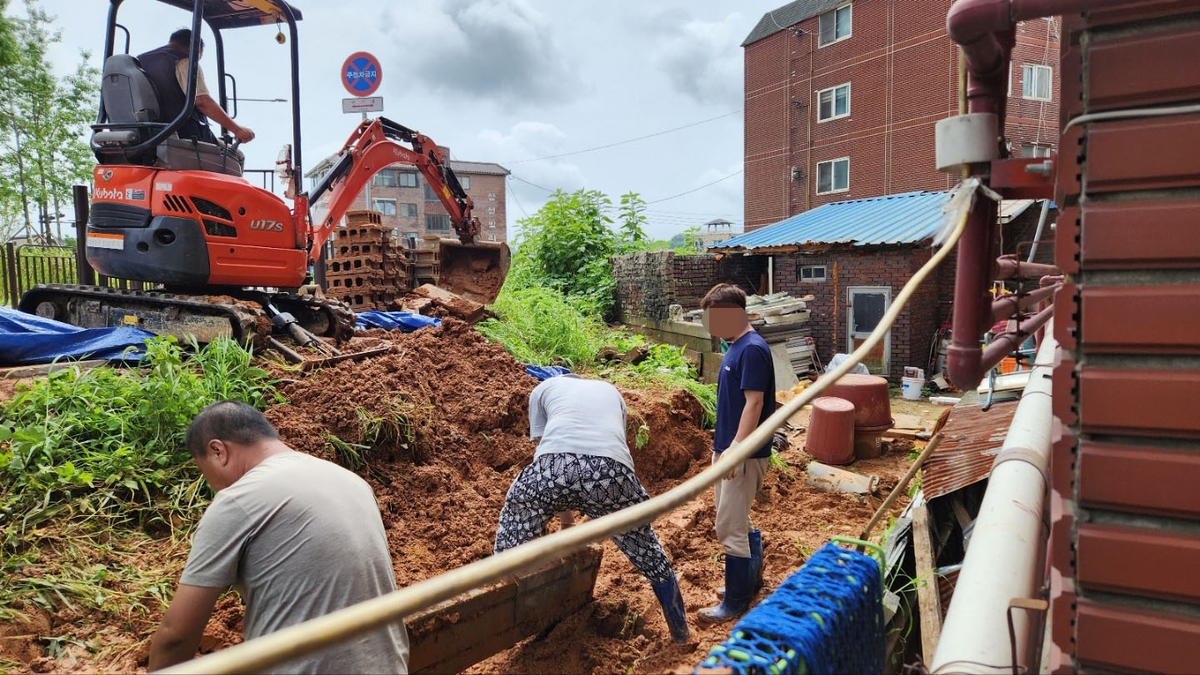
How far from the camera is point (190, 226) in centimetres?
607

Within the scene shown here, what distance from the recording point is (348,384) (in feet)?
18.0

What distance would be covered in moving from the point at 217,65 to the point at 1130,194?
8093mm

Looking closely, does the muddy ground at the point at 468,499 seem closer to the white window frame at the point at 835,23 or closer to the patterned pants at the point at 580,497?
the patterned pants at the point at 580,497

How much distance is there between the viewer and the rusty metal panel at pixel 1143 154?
4.70ft

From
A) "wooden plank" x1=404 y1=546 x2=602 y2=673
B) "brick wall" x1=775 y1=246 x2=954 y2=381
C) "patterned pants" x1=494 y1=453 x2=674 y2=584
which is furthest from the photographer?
"brick wall" x1=775 y1=246 x2=954 y2=381

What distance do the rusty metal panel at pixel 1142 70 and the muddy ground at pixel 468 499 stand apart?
10.7ft

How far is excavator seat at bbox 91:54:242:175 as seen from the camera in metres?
5.88

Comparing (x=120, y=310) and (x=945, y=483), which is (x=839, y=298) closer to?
(x=945, y=483)

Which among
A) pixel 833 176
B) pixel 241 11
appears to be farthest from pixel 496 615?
pixel 833 176

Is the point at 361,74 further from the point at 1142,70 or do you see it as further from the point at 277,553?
the point at 1142,70

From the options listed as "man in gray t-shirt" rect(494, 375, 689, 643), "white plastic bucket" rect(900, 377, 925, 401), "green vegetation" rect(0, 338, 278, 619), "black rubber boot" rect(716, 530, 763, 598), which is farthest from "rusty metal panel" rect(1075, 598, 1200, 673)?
"white plastic bucket" rect(900, 377, 925, 401)

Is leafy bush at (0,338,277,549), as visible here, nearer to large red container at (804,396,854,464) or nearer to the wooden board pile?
the wooden board pile

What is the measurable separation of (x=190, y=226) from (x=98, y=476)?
8.95 ft

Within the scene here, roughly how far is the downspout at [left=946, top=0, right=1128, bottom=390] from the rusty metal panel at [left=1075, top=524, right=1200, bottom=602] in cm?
53
